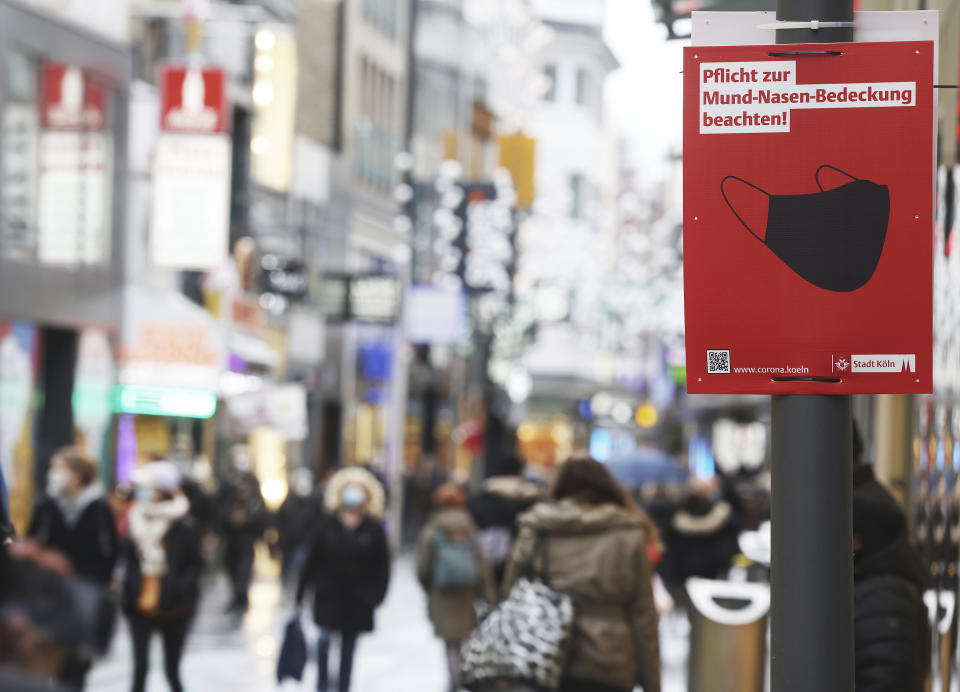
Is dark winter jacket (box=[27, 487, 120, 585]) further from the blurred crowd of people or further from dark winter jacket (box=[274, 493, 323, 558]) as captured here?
dark winter jacket (box=[274, 493, 323, 558])

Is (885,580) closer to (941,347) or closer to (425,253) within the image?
(941,347)

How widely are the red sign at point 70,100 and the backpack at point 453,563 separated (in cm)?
1027

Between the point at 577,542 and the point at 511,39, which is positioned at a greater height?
the point at 511,39

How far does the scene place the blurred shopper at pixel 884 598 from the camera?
5574 millimetres

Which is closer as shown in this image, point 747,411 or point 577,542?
point 577,542

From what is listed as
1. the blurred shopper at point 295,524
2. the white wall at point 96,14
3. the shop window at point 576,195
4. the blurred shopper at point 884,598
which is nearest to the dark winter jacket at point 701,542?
the blurred shopper at point 295,524

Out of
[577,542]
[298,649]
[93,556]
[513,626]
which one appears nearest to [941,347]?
[577,542]

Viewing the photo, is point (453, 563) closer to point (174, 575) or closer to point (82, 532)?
point (174, 575)

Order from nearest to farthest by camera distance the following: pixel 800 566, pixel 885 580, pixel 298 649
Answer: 1. pixel 800 566
2. pixel 885 580
3. pixel 298 649

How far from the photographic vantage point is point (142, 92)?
965 inches

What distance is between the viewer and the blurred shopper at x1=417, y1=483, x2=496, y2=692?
43.8ft

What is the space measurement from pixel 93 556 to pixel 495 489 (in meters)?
4.47

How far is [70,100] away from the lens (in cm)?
2175

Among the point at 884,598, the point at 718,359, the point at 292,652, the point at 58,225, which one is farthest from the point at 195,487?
the point at 718,359
